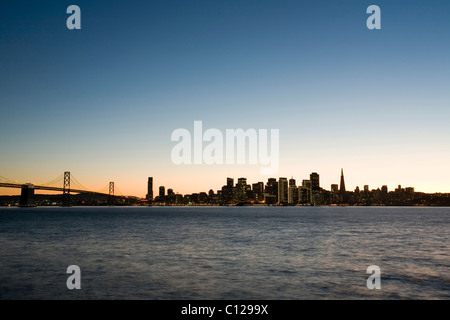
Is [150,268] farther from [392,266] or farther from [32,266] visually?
[392,266]

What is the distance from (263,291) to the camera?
68.6 ft
